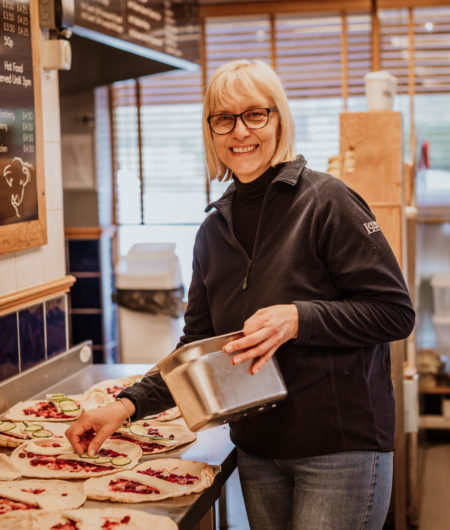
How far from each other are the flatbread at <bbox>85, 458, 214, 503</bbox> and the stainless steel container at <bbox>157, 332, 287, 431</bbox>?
237 millimetres

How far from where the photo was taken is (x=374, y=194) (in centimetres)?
291

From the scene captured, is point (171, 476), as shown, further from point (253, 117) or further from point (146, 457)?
point (253, 117)

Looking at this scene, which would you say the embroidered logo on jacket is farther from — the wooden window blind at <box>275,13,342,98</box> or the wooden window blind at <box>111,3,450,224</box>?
the wooden window blind at <box>275,13,342,98</box>

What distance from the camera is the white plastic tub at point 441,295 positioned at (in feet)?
14.9

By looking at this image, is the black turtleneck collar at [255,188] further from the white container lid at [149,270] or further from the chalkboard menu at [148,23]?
the white container lid at [149,270]

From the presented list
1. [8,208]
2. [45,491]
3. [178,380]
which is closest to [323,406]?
[178,380]

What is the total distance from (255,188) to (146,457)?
727mm

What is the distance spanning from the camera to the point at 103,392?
2.45 m

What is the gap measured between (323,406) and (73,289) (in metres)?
3.62

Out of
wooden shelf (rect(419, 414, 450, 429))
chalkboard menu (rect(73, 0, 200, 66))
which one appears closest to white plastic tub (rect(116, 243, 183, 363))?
chalkboard menu (rect(73, 0, 200, 66))

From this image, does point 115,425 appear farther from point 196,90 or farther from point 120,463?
point 196,90

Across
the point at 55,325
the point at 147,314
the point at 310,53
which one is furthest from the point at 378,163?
the point at 147,314

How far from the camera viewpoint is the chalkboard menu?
2.98 m

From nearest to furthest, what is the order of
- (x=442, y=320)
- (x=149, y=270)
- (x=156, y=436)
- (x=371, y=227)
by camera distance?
(x=371, y=227) → (x=156, y=436) → (x=442, y=320) → (x=149, y=270)
